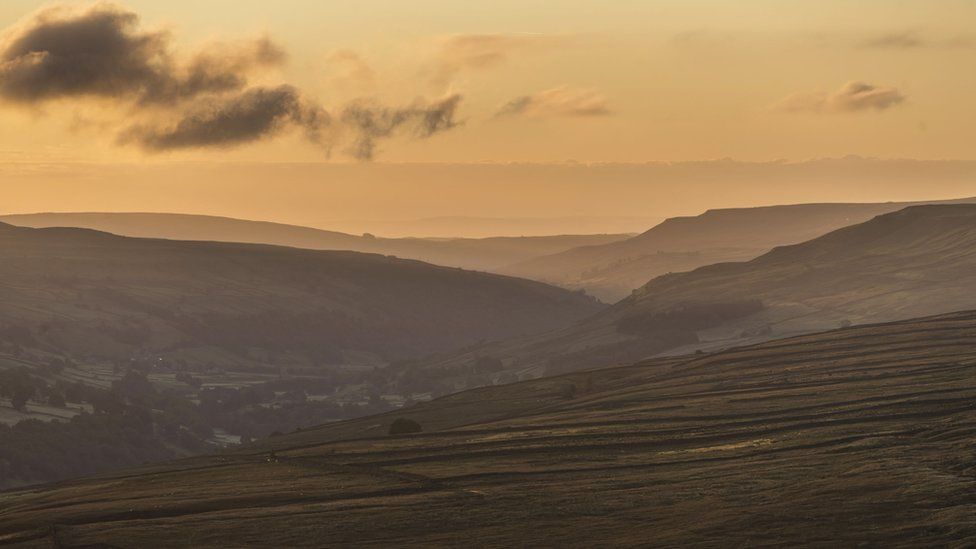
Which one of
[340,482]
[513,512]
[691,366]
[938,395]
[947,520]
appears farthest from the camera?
[691,366]

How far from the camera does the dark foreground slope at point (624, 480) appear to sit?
79812 mm

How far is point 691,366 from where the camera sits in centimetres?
19038

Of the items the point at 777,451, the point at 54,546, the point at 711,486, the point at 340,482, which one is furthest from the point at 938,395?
the point at 54,546

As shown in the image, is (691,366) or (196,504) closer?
(196,504)

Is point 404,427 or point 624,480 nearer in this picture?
point 624,480

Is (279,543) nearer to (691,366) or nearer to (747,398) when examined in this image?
(747,398)

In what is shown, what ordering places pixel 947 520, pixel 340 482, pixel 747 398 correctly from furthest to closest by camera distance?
pixel 747 398 < pixel 340 482 < pixel 947 520

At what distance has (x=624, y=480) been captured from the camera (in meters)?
99.4

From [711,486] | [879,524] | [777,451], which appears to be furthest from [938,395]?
[879,524]

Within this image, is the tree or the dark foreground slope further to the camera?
the tree

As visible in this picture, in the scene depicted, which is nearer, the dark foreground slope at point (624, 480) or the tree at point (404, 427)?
the dark foreground slope at point (624, 480)

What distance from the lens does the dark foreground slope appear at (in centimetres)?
7981

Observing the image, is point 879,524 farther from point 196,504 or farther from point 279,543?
point 196,504

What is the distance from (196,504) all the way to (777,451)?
162ft
